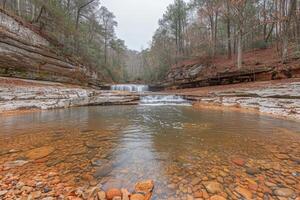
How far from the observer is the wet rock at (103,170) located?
2.02 meters

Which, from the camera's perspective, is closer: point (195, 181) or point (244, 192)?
point (244, 192)

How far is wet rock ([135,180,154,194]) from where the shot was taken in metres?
1.72

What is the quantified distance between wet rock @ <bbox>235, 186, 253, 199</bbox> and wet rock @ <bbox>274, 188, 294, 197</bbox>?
27 centimetres

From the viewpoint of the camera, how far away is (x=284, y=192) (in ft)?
5.42

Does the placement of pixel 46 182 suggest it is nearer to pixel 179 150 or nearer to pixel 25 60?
pixel 179 150

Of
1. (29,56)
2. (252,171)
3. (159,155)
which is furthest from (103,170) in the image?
(29,56)

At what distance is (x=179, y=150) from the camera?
9.40ft

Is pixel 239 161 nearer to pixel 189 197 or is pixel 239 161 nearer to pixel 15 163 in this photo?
pixel 189 197

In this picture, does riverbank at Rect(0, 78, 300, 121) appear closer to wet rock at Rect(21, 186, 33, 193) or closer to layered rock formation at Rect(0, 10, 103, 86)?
layered rock formation at Rect(0, 10, 103, 86)

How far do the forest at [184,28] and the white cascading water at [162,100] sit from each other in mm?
6107

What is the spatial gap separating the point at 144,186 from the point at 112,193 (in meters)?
0.36

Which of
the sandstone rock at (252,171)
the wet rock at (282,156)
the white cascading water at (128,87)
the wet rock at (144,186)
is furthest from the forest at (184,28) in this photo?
the wet rock at (144,186)

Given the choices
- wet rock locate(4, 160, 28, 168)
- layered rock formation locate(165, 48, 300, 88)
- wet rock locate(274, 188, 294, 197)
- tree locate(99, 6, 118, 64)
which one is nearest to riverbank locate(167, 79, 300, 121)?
layered rock formation locate(165, 48, 300, 88)

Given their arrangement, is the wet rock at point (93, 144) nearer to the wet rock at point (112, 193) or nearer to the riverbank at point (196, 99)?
the wet rock at point (112, 193)
